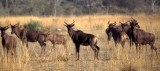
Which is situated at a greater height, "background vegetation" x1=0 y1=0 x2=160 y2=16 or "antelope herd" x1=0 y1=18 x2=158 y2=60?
"antelope herd" x1=0 y1=18 x2=158 y2=60

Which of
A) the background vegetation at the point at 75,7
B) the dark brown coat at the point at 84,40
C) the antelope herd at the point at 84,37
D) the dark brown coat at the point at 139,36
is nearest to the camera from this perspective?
the antelope herd at the point at 84,37

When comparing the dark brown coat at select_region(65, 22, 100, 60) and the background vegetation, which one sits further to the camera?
the background vegetation

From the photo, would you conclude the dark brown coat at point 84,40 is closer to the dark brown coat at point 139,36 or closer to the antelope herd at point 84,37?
the antelope herd at point 84,37

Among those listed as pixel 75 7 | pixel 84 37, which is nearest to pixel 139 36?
pixel 84 37

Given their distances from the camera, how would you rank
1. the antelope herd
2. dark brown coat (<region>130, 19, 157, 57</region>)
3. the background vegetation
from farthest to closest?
1. the background vegetation
2. dark brown coat (<region>130, 19, 157, 57</region>)
3. the antelope herd

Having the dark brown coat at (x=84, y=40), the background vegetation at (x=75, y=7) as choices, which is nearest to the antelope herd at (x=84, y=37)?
the dark brown coat at (x=84, y=40)

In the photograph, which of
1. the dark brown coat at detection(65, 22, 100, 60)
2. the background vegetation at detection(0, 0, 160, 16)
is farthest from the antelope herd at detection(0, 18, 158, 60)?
the background vegetation at detection(0, 0, 160, 16)

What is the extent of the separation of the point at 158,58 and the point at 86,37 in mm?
3280

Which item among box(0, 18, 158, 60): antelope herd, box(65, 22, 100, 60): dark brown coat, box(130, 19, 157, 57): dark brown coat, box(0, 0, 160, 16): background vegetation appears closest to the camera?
box(0, 18, 158, 60): antelope herd

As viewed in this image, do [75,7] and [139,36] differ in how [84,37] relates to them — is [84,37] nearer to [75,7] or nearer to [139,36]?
[139,36]

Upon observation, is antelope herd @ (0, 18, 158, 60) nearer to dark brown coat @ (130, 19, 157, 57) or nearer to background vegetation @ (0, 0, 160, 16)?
dark brown coat @ (130, 19, 157, 57)

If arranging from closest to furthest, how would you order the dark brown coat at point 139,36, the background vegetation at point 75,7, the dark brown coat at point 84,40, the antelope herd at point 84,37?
1. the antelope herd at point 84,37
2. the dark brown coat at point 84,40
3. the dark brown coat at point 139,36
4. the background vegetation at point 75,7

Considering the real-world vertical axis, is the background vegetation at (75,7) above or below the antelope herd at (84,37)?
below

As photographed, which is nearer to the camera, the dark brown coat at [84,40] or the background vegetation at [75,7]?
the dark brown coat at [84,40]
